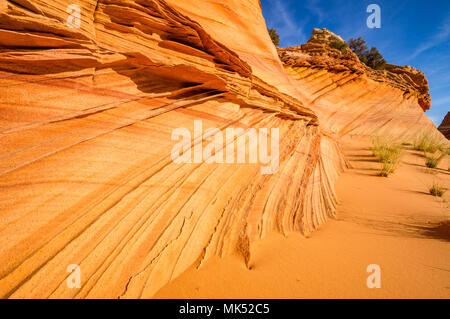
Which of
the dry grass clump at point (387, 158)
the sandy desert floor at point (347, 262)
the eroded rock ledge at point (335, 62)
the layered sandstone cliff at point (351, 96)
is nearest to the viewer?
the sandy desert floor at point (347, 262)

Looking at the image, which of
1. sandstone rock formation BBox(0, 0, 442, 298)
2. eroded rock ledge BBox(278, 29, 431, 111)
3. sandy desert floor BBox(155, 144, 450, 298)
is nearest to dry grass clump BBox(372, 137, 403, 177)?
sandy desert floor BBox(155, 144, 450, 298)

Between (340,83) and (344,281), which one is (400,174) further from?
(340,83)

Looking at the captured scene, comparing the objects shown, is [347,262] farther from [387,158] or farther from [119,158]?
[387,158]

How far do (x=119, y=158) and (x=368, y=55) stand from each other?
1980cm

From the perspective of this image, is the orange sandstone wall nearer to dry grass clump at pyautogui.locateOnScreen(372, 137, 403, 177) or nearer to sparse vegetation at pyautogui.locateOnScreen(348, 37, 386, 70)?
dry grass clump at pyautogui.locateOnScreen(372, 137, 403, 177)

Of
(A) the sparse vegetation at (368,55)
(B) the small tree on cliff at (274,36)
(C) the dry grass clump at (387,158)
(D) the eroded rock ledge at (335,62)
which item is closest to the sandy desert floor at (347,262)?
(C) the dry grass clump at (387,158)

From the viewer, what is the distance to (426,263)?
4.85 feet

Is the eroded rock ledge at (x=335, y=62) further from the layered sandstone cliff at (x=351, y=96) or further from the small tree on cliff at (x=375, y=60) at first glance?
the small tree on cliff at (x=375, y=60)

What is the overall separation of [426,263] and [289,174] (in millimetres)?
1444

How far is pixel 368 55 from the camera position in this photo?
1482cm

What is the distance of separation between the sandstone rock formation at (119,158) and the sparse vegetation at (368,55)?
17.0m

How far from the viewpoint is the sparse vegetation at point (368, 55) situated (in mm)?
14133

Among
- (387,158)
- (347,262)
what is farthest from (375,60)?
(347,262)
